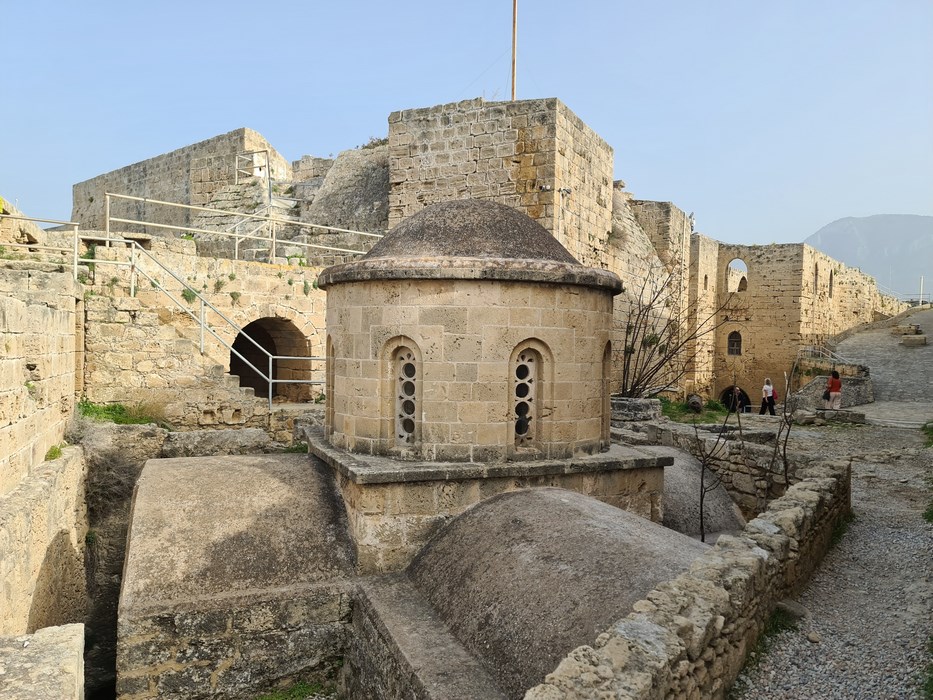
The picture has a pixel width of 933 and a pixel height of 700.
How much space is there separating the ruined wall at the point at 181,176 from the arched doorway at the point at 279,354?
7.63 m

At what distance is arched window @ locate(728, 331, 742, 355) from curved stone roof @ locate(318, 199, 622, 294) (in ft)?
78.6

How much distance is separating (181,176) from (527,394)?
1868cm

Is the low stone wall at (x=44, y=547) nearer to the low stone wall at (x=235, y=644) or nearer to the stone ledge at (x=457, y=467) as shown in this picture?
the low stone wall at (x=235, y=644)

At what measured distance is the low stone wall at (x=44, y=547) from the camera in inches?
206

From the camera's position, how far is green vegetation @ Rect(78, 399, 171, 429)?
9609 mm

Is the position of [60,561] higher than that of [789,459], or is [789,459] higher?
[789,459]

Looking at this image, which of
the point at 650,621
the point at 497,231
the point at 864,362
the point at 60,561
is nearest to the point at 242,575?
the point at 60,561

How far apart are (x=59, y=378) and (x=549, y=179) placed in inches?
343

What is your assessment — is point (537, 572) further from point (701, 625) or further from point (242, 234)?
point (242, 234)

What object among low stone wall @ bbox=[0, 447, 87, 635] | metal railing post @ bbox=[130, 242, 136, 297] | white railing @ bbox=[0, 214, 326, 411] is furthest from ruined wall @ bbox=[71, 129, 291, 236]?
low stone wall @ bbox=[0, 447, 87, 635]

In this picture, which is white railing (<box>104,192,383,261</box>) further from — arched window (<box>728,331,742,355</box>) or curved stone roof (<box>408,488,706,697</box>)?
arched window (<box>728,331,742,355</box>)

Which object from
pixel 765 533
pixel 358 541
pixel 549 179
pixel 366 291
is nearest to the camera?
pixel 765 533

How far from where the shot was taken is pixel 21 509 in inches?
220

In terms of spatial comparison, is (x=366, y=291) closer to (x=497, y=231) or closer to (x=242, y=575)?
(x=497, y=231)
